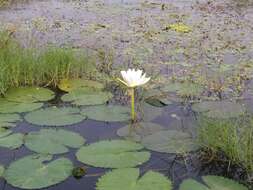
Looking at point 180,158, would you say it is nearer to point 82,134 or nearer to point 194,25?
point 82,134

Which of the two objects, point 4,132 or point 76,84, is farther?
point 76,84

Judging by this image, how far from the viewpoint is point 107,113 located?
3.27 m

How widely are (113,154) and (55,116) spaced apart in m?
0.72

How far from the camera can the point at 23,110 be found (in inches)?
129

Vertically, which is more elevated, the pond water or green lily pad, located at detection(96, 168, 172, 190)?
the pond water

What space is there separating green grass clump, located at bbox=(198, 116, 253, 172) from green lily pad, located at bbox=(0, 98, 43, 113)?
1267 mm

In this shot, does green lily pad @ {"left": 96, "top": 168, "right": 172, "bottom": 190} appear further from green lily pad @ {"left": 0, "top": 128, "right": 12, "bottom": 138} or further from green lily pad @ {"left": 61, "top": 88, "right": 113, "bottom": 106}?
green lily pad @ {"left": 61, "top": 88, "right": 113, "bottom": 106}

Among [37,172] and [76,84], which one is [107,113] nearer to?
[76,84]

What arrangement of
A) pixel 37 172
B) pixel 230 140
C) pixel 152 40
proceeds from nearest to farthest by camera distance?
pixel 37 172, pixel 230 140, pixel 152 40

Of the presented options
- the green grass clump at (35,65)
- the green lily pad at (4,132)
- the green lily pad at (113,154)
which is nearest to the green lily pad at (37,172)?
the green lily pad at (113,154)

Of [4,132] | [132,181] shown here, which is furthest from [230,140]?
[4,132]

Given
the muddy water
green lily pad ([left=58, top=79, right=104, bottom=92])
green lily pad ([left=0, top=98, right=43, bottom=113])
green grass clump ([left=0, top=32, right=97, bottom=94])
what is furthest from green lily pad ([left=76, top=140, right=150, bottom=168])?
green grass clump ([left=0, top=32, right=97, bottom=94])

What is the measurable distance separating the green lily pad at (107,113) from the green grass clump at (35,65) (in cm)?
65

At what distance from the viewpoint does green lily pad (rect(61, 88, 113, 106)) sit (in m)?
3.46
